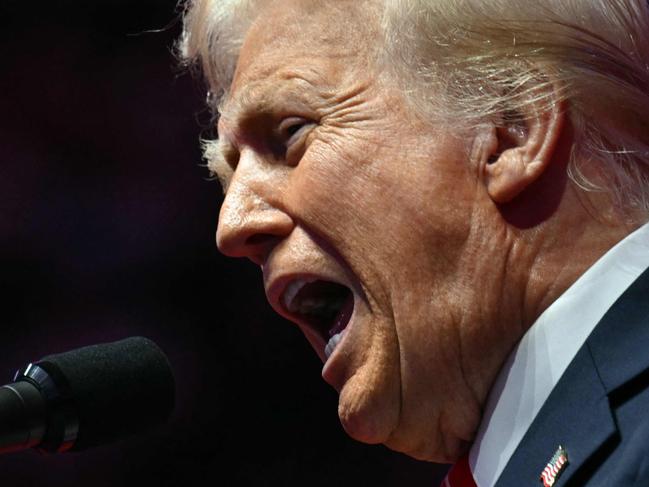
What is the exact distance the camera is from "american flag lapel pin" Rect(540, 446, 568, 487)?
1.33 metres

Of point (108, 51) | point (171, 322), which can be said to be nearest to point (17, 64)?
point (108, 51)

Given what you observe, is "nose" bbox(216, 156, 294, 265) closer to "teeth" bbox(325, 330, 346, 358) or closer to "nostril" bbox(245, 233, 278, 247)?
"nostril" bbox(245, 233, 278, 247)

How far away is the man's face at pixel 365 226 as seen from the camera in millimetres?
1427

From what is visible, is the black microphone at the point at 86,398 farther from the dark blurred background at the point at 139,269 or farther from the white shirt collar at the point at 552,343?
the dark blurred background at the point at 139,269

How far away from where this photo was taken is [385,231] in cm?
145

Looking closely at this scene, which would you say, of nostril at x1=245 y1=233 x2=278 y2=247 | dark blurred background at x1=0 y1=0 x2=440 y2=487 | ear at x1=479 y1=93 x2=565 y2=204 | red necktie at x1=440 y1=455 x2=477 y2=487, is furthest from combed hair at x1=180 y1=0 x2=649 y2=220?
dark blurred background at x1=0 y1=0 x2=440 y2=487

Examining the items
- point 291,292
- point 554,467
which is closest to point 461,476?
point 554,467

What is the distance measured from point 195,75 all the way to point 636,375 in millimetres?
1097

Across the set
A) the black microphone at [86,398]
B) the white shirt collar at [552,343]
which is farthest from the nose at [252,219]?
the white shirt collar at [552,343]

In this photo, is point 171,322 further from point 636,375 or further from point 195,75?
point 636,375

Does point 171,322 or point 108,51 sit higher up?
point 108,51

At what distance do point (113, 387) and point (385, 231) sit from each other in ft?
1.17

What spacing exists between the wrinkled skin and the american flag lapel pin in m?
0.14

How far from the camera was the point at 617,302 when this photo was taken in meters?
1.38
